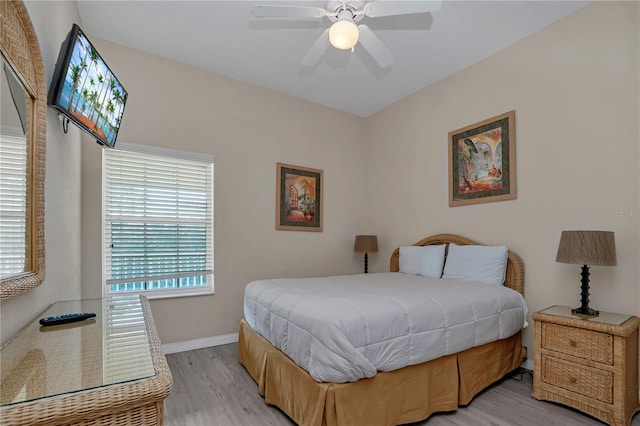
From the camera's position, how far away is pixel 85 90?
1.89 m

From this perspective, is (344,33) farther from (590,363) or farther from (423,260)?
(590,363)

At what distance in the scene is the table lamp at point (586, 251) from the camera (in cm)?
220

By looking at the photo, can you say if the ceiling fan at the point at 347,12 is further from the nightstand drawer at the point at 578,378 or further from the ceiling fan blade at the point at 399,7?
the nightstand drawer at the point at 578,378

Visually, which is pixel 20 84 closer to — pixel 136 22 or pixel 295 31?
pixel 136 22

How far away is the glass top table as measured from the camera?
85 centimetres

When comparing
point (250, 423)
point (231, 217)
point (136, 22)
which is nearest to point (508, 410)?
point (250, 423)

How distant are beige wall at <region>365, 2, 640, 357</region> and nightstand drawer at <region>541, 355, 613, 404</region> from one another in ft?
1.97

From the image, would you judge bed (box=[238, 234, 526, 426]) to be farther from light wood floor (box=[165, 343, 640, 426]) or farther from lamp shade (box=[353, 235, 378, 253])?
lamp shade (box=[353, 235, 378, 253])

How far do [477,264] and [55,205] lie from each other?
10.7ft

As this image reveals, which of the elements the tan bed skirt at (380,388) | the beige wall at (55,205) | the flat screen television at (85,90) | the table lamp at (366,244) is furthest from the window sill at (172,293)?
the table lamp at (366,244)

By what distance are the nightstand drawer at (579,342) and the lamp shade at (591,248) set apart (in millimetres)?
461

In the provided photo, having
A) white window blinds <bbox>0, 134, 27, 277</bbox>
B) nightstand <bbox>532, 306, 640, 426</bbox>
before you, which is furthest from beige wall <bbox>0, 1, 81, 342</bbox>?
nightstand <bbox>532, 306, 640, 426</bbox>

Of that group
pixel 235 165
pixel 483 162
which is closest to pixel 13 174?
pixel 235 165

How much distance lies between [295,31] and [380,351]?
266cm
